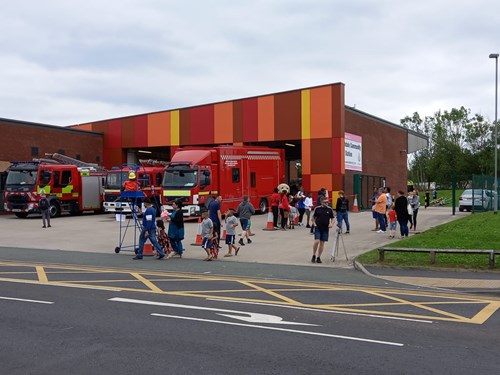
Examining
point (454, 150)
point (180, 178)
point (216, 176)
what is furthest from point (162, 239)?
point (454, 150)

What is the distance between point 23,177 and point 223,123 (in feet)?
44.5

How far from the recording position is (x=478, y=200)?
3241 cm

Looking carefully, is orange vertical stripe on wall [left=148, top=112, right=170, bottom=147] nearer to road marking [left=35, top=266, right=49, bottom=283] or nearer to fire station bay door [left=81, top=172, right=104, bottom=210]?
fire station bay door [left=81, top=172, right=104, bottom=210]

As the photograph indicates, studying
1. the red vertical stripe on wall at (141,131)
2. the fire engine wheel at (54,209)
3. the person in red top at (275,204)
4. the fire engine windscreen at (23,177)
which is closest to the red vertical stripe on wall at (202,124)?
the red vertical stripe on wall at (141,131)

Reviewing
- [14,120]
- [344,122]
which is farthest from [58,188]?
[344,122]

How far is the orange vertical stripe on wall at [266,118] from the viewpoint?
35281mm

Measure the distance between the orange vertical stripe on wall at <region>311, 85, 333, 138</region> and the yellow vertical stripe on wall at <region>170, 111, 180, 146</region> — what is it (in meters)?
10.6

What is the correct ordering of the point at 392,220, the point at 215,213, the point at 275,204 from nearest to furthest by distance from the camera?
the point at 215,213 → the point at 392,220 → the point at 275,204

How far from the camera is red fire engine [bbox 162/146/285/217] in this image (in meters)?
26.2

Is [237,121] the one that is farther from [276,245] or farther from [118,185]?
[276,245]

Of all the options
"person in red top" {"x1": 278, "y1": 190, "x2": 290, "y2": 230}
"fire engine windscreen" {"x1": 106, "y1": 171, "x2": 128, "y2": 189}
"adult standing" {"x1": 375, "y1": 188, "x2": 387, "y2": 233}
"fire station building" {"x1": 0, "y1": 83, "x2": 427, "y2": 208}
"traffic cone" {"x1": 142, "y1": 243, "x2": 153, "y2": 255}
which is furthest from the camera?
"fire station building" {"x1": 0, "y1": 83, "x2": 427, "y2": 208}

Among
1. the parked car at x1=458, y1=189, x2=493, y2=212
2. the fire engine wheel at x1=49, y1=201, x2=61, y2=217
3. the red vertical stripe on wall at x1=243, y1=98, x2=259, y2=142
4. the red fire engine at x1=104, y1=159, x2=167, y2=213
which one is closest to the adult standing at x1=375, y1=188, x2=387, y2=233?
the parked car at x1=458, y1=189, x2=493, y2=212

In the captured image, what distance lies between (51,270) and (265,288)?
558 centimetres

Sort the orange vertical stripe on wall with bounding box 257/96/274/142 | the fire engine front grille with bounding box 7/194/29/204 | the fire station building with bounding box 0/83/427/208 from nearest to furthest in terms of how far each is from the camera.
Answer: the fire engine front grille with bounding box 7/194/29/204, the fire station building with bounding box 0/83/427/208, the orange vertical stripe on wall with bounding box 257/96/274/142
